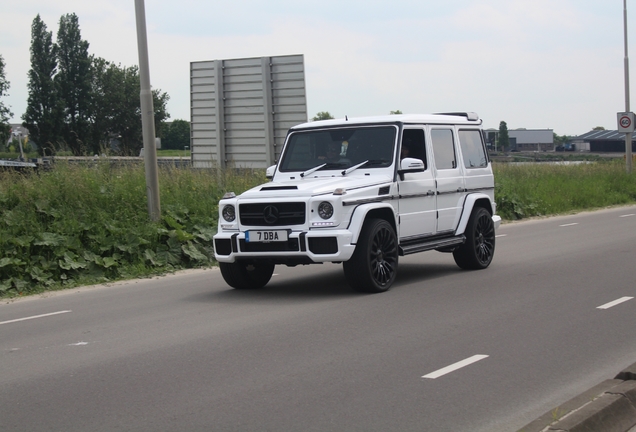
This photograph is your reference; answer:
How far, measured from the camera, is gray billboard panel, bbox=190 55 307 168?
20.1 metres

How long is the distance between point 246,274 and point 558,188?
69.2ft

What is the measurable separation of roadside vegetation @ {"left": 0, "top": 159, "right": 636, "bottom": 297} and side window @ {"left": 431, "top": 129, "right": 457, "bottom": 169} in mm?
4489

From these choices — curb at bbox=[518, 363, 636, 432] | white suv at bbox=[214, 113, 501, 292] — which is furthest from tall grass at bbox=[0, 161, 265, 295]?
curb at bbox=[518, 363, 636, 432]

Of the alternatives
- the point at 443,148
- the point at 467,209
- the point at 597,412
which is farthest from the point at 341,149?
the point at 597,412

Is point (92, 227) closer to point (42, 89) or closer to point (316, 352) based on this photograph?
point (316, 352)

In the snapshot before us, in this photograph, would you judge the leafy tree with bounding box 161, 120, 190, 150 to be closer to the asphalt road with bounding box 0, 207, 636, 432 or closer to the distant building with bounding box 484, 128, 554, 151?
the distant building with bounding box 484, 128, 554, 151

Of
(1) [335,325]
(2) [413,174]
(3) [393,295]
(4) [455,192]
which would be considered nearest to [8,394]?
(1) [335,325]

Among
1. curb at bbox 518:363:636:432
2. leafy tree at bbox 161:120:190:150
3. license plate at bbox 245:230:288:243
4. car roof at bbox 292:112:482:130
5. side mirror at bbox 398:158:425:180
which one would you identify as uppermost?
leafy tree at bbox 161:120:190:150

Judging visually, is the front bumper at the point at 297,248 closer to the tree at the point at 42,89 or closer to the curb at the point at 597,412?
the curb at the point at 597,412

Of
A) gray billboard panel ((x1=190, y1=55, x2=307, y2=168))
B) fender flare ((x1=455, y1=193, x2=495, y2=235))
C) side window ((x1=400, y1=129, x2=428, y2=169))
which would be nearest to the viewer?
side window ((x1=400, y1=129, x2=428, y2=169))

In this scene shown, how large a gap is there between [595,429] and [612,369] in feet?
6.27

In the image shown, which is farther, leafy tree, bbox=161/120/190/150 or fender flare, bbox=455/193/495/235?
leafy tree, bbox=161/120/190/150

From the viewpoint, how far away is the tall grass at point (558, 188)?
2638 cm

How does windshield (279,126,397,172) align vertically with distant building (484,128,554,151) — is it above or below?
below
